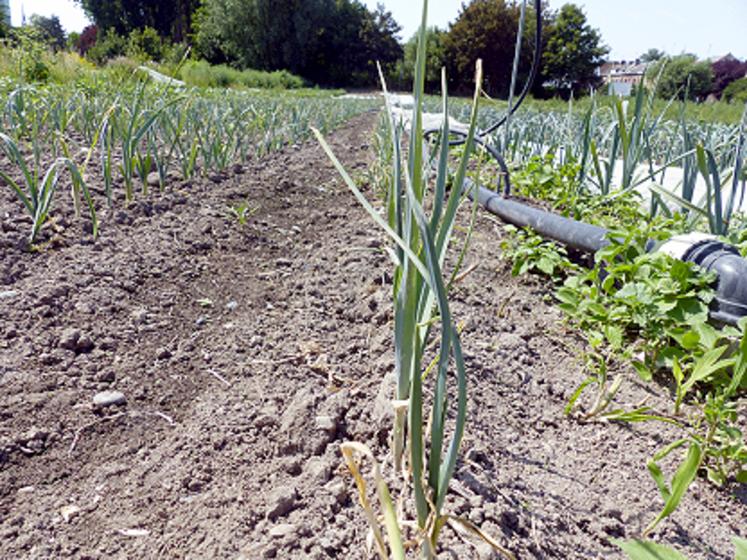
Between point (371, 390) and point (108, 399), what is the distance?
589mm

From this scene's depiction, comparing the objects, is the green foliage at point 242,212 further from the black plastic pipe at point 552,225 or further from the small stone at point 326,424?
the small stone at point 326,424

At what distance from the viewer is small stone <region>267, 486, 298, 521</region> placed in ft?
2.53

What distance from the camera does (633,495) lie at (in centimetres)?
88

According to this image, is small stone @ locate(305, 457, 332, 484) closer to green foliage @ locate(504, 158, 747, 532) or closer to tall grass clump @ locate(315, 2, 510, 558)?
tall grass clump @ locate(315, 2, 510, 558)

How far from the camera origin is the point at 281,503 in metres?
0.78

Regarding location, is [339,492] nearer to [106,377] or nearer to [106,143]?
[106,377]

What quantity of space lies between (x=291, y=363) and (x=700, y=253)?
1111 mm

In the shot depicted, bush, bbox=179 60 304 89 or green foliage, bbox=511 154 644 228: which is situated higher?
bush, bbox=179 60 304 89

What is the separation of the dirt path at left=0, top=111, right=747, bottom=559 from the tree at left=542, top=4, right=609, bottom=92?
3218cm

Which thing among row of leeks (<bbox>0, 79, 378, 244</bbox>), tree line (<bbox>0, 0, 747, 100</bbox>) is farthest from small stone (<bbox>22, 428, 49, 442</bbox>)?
tree line (<bbox>0, 0, 747, 100</bbox>)

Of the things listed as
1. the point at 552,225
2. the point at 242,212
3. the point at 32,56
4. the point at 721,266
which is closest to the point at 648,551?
the point at 721,266

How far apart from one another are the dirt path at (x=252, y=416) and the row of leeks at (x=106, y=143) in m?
0.26

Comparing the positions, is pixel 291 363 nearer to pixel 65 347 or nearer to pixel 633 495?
pixel 65 347

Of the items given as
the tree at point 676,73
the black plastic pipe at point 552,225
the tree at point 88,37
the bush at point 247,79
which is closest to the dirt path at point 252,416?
the black plastic pipe at point 552,225
